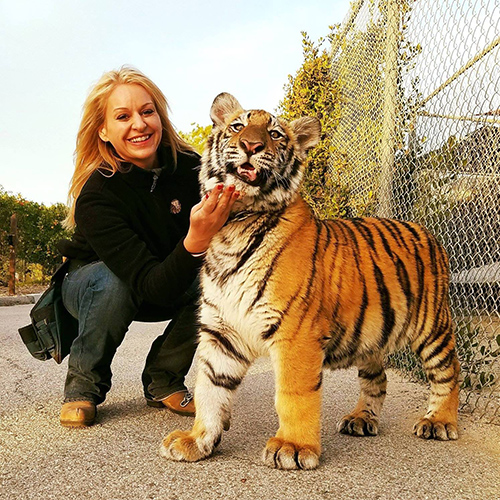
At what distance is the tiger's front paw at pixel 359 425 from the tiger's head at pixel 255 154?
1.18 metres

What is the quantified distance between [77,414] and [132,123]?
164 cm

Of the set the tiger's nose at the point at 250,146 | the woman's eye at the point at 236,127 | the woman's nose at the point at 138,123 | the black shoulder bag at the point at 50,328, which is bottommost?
the black shoulder bag at the point at 50,328

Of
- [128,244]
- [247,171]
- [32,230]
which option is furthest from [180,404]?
[32,230]

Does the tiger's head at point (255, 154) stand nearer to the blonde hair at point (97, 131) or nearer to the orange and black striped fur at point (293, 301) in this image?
the orange and black striped fur at point (293, 301)

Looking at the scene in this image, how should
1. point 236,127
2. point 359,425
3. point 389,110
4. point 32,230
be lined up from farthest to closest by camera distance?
point 32,230, point 389,110, point 359,425, point 236,127

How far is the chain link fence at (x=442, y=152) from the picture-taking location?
327 cm

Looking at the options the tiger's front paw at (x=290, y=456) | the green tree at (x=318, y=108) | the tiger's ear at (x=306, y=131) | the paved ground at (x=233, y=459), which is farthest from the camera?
the green tree at (x=318, y=108)

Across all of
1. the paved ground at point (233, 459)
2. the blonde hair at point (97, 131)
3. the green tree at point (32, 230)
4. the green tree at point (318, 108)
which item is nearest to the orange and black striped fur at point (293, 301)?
the paved ground at point (233, 459)

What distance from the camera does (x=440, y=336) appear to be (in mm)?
2980

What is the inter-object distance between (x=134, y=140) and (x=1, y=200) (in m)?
9.49

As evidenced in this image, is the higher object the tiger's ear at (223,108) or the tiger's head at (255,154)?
the tiger's ear at (223,108)

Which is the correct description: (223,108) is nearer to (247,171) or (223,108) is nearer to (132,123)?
(247,171)

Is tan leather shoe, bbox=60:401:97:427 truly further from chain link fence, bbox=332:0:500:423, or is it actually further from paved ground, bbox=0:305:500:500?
chain link fence, bbox=332:0:500:423

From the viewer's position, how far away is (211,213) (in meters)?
2.46
